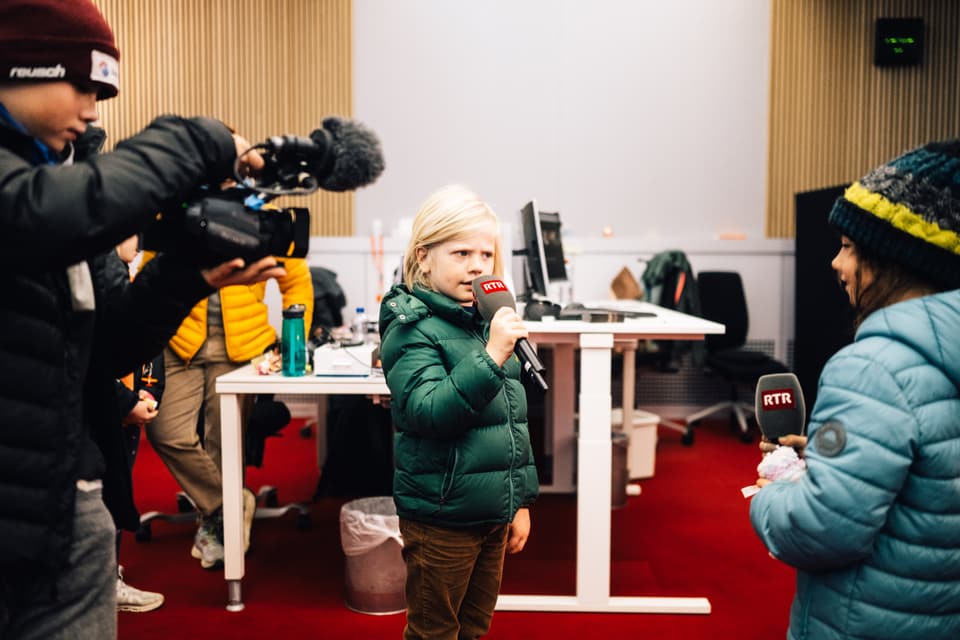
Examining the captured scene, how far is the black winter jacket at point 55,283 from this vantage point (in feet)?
2.65

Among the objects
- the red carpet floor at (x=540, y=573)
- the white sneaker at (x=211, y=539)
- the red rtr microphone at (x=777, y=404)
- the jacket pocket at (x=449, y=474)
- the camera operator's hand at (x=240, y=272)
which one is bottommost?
the red carpet floor at (x=540, y=573)

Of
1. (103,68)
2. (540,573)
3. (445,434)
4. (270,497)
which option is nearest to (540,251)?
(540,573)

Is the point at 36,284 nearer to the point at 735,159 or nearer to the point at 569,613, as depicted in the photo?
the point at 569,613

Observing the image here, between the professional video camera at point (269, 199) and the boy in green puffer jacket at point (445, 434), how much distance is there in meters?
0.58

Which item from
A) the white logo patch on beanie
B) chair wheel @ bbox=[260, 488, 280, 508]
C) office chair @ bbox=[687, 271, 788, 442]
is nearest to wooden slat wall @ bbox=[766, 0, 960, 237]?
office chair @ bbox=[687, 271, 788, 442]

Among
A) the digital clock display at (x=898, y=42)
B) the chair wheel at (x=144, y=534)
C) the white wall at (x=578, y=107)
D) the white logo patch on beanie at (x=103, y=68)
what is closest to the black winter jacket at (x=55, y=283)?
the white logo patch on beanie at (x=103, y=68)

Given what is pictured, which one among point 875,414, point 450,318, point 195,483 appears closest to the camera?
point 875,414

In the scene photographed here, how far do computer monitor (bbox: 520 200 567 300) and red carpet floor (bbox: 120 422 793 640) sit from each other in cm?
110

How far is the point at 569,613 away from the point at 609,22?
4522 mm

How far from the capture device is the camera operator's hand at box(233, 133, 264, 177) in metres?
1.01

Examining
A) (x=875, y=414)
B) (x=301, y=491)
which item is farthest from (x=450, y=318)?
(x=301, y=491)

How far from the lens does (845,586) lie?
1119mm

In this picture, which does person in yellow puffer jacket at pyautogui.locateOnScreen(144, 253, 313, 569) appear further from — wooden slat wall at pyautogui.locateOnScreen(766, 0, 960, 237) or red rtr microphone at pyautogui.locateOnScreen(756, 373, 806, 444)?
wooden slat wall at pyautogui.locateOnScreen(766, 0, 960, 237)

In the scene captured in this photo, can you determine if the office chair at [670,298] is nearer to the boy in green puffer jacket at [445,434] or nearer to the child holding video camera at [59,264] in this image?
the boy in green puffer jacket at [445,434]
